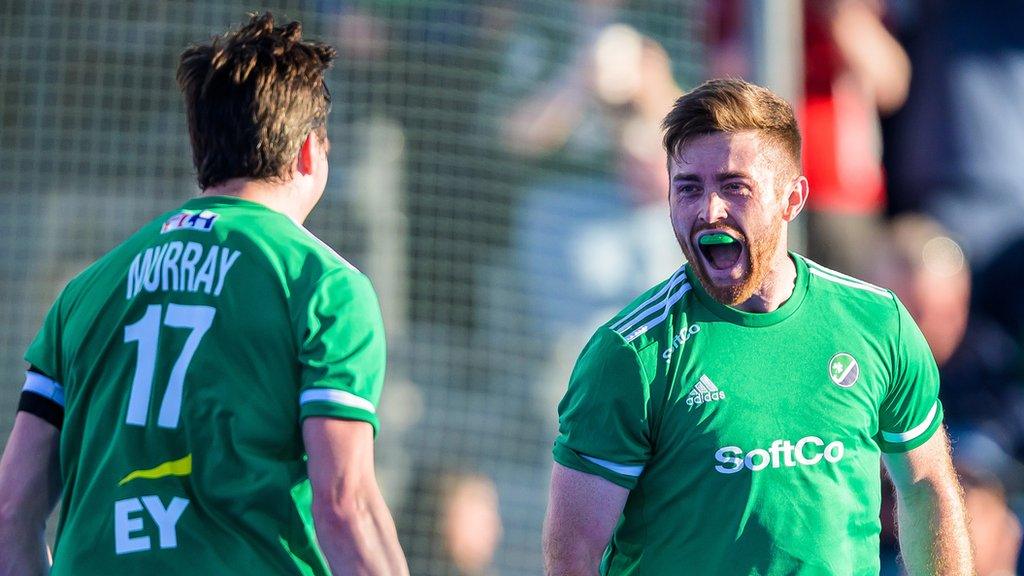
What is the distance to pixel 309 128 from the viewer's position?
3020mm

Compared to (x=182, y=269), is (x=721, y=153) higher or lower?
higher

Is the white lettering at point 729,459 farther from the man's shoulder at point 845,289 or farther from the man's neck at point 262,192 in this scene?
the man's neck at point 262,192

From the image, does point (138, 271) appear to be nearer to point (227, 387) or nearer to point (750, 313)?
point (227, 387)

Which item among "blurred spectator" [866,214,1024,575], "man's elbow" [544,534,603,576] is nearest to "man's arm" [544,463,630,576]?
"man's elbow" [544,534,603,576]

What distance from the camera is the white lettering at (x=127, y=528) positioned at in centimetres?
281

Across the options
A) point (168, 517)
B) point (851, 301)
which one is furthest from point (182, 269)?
point (851, 301)

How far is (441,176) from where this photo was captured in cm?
636

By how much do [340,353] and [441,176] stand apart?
3626 mm

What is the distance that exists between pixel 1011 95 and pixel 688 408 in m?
3.41

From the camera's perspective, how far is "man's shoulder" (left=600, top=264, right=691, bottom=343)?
3.26 m

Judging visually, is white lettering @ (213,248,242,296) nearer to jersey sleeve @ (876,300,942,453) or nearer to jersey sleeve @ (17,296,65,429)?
jersey sleeve @ (17,296,65,429)

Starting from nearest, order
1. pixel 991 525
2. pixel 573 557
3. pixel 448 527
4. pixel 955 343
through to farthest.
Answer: pixel 573 557 < pixel 991 525 < pixel 955 343 < pixel 448 527

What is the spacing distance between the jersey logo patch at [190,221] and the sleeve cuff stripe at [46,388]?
0.41m

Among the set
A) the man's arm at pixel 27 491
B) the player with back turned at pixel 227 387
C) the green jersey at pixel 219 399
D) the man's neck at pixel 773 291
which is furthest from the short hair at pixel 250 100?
the man's neck at pixel 773 291
